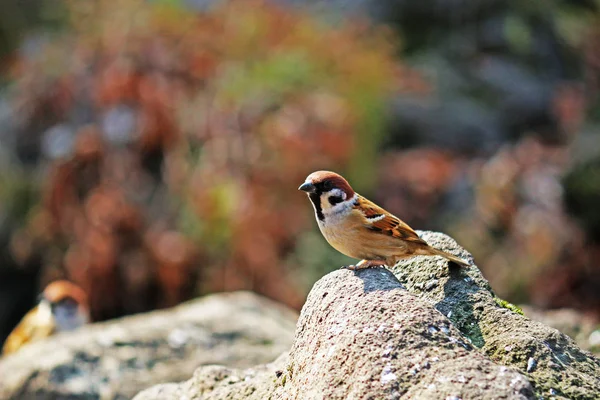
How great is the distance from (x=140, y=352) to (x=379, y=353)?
109 inches

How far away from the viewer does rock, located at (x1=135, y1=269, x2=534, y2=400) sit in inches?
100

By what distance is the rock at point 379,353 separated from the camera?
2547 millimetres

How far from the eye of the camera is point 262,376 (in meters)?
3.55

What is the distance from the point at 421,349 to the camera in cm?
269

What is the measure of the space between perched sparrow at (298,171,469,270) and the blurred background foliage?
15.4 feet

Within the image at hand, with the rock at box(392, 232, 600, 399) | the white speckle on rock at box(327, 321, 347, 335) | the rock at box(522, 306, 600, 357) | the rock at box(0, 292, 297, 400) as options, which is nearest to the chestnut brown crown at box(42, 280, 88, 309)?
the rock at box(0, 292, 297, 400)

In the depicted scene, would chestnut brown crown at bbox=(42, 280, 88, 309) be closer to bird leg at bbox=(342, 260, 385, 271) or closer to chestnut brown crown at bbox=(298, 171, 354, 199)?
chestnut brown crown at bbox=(298, 171, 354, 199)

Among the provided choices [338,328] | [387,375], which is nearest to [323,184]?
[338,328]

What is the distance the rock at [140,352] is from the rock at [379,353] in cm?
182

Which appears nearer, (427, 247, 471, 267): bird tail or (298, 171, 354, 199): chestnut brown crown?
(427, 247, 471, 267): bird tail

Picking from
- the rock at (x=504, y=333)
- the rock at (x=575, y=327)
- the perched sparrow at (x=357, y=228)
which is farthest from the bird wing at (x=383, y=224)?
the rock at (x=575, y=327)

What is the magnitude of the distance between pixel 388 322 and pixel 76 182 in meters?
7.35

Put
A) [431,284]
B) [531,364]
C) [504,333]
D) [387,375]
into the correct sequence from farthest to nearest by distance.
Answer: [431,284] < [504,333] < [531,364] < [387,375]

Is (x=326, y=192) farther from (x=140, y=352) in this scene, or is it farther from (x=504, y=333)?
(x=140, y=352)
